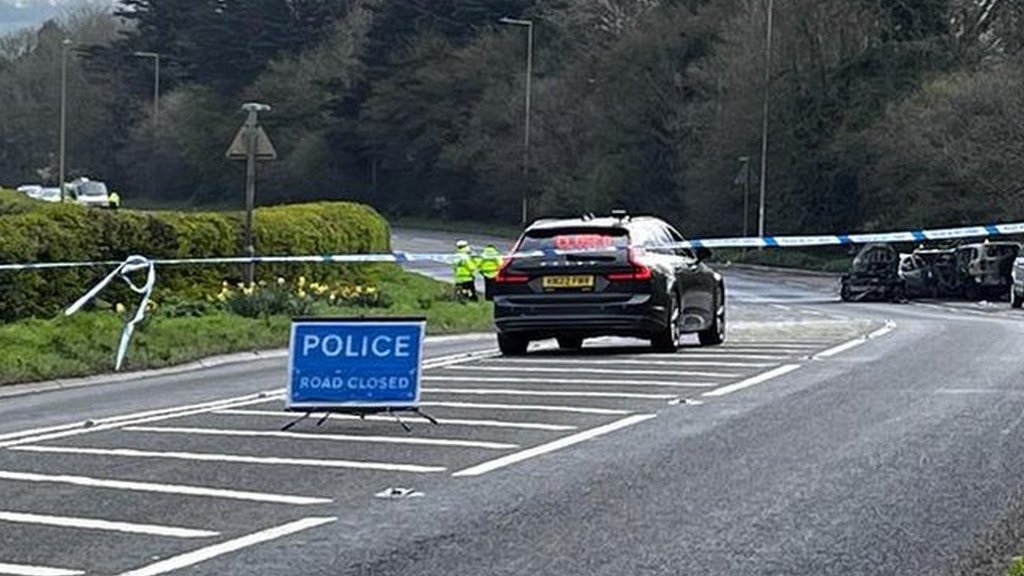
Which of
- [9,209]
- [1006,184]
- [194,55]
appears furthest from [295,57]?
[9,209]

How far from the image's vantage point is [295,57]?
319ft

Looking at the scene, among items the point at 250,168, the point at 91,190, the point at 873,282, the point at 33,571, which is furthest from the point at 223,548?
the point at 91,190

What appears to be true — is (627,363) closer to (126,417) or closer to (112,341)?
(112,341)

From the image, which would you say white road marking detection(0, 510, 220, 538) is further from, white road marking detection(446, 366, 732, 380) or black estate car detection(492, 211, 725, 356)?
black estate car detection(492, 211, 725, 356)

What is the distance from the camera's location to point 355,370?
1446cm


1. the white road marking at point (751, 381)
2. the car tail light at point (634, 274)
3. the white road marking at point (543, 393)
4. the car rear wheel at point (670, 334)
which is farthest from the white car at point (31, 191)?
the white road marking at point (543, 393)

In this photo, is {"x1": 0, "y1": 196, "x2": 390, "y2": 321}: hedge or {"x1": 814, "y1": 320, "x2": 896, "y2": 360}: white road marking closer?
{"x1": 814, "y1": 320, "x2": 896, "y2": 360}: white road marking

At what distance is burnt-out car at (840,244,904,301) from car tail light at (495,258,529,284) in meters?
31.9

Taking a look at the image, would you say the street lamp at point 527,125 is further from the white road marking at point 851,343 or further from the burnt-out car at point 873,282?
the white road marking at point 851,343

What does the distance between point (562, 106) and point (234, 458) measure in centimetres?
6765

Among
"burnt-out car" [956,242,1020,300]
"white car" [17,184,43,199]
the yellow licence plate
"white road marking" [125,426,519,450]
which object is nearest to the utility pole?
"burnt-out car" [956,242,1020,300]

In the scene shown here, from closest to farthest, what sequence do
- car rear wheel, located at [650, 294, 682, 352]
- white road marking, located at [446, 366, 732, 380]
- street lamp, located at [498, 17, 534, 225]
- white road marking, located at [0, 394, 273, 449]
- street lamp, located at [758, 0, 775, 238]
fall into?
white road marking, located at [0, 394, 273, 449]
white road marking, located at [446, 366, 732, 380]
car rear wheel, located at [650, 294, 682, 352]
street lamp, located at [758, 0, 775, 238]
street lamp, located at [498, 17, 534, 225]

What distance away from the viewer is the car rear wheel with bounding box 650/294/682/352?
21.7m

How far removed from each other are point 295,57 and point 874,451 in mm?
86159
